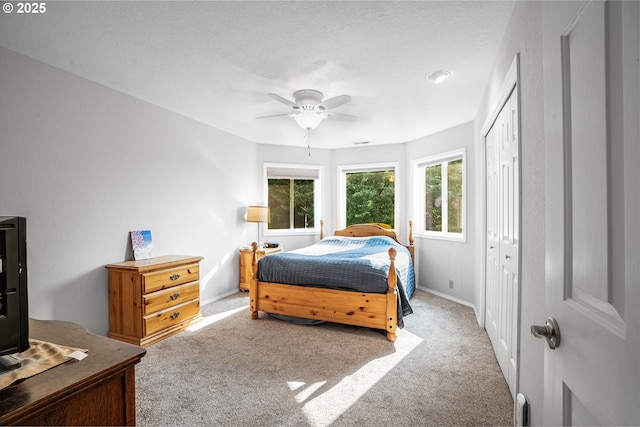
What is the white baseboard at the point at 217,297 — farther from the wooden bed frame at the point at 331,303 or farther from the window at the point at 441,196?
the window at the point at 441,196

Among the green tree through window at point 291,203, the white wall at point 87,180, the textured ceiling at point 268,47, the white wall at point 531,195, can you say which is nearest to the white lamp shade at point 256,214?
the green tree through window at point 291,203

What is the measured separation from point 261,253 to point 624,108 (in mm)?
4452

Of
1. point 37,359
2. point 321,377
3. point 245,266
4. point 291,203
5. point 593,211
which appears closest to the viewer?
point 593,211

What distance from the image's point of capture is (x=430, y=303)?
4234 millimetres

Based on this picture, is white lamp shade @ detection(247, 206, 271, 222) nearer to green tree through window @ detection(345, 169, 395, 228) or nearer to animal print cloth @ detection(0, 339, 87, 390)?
green tree through window @ detection(345, 169, 395, 228)

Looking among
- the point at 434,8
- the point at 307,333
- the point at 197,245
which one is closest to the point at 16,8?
the point at 434,8

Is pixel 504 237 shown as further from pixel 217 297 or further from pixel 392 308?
pixel 217 297

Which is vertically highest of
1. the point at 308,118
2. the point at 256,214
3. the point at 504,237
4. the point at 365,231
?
the point at 308,118

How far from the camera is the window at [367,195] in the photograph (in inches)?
223

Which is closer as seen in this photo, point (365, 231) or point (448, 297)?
point (448, 297)

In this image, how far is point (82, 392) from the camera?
0.85m

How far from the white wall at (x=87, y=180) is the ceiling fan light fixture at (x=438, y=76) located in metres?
2.83

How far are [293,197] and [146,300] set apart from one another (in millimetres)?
3311

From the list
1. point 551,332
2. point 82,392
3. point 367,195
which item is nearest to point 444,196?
A: point 367,195
